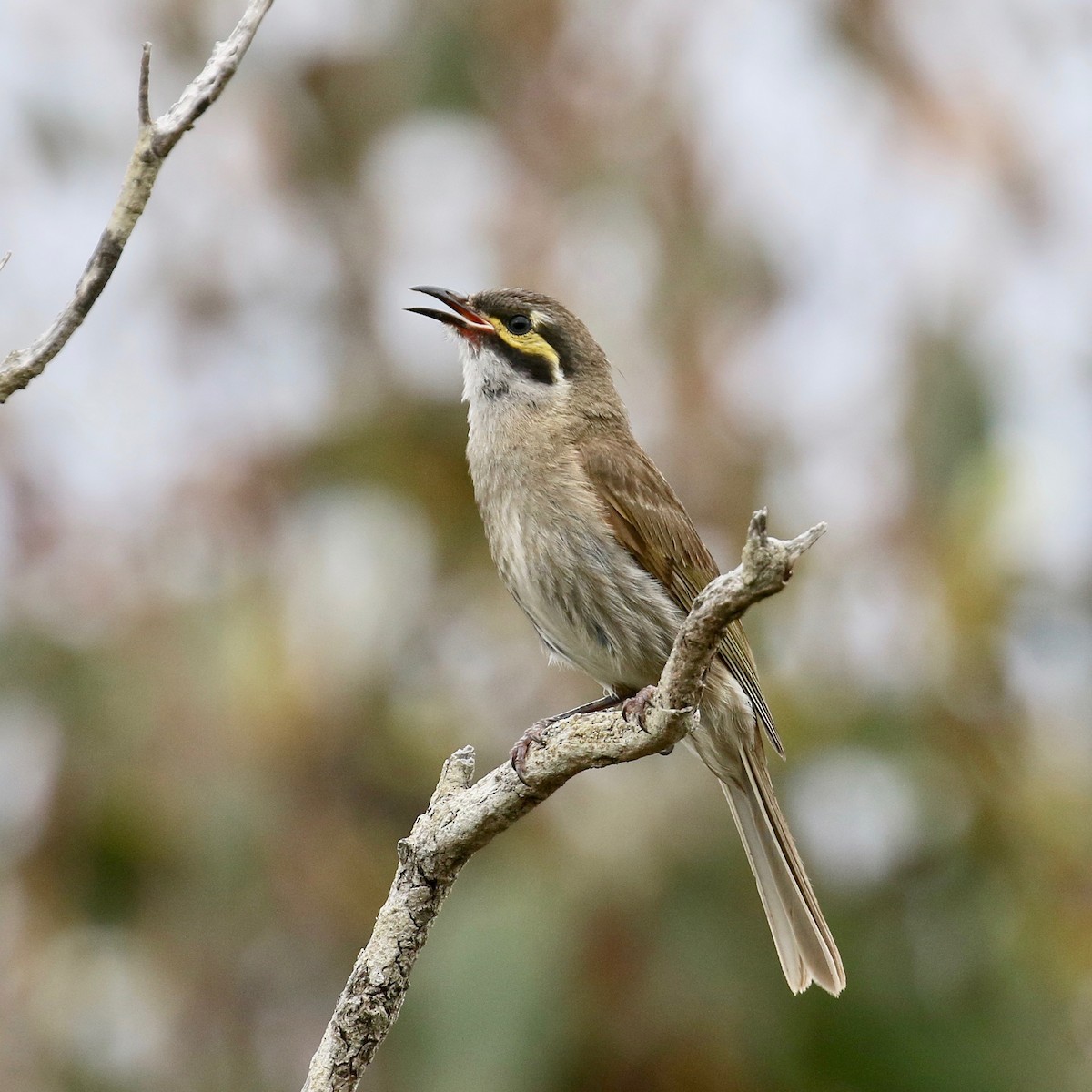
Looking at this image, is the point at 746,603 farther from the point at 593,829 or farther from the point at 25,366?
the point at 593,829

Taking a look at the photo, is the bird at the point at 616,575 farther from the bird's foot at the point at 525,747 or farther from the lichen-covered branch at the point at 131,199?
the lichen-covered branch at the point at 131,199

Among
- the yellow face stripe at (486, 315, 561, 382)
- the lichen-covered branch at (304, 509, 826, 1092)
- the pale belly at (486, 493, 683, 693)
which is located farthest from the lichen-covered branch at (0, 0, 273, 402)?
the yellow face stripe at (486, 315, 561, 382)

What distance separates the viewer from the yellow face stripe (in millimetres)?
5629

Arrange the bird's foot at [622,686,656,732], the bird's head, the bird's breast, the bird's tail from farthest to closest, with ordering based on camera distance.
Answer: the bird's head → the bird's tail → the bird's breast → the bird's foot at [622,686,656,732]

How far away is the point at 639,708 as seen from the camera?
3562 millimetres

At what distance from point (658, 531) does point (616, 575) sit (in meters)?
0.22

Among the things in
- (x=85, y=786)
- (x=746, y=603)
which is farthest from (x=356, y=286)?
(x=746, y=603)

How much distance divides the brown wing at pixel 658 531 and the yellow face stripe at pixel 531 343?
1.47 feet

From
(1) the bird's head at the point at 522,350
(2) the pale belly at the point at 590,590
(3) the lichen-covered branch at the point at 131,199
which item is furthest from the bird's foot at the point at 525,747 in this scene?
(1) the bird's head at the point at 522,350

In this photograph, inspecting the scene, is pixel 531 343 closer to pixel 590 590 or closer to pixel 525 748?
pixel 590 590

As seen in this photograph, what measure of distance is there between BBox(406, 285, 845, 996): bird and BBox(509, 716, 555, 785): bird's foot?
2.56 ft

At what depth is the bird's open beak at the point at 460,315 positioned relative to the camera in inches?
219

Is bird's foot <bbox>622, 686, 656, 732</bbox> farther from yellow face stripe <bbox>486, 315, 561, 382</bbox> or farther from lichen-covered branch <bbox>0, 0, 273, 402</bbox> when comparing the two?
yellow face stripe <bbox>486, 315, 561, 382</bbox>

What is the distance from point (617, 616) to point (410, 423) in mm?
2741
